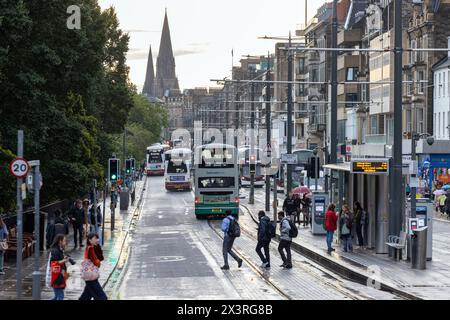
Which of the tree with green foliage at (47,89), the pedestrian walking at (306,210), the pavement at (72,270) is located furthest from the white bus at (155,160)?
the pedestrian walking at (306,210)

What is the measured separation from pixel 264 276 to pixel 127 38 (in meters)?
51.8

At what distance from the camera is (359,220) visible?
36188mm

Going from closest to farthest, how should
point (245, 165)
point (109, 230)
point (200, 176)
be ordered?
1. point (109, 230)
2. point (200, 176)
3. point (245, 165)

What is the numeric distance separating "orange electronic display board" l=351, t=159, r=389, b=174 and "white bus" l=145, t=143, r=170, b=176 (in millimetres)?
98902

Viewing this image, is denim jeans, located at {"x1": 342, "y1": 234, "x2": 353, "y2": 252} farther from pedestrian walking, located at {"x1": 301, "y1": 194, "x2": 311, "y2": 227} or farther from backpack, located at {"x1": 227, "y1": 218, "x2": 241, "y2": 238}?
pedestrian walking, located at {"x1": 301, "y1": 194, "x2": 311, "y2": 227}

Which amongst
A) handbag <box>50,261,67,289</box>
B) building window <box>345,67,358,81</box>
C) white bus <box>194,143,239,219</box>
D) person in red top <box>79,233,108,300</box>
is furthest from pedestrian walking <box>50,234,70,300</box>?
building window <box>345,67,358,81</box>

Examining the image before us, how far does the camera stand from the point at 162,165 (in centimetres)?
13438

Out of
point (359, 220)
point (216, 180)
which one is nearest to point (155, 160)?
point (216, 180)

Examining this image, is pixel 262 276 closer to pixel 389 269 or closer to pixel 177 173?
pixel 389 269

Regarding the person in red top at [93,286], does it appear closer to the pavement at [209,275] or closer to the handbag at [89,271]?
the handbag at [89,271]

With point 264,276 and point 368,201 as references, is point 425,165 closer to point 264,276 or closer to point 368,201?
point 368,201

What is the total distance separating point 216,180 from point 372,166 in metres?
28.6

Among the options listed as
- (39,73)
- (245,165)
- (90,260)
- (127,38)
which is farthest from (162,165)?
(90,260)
